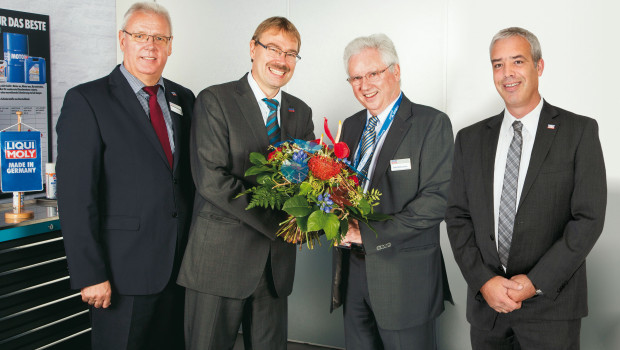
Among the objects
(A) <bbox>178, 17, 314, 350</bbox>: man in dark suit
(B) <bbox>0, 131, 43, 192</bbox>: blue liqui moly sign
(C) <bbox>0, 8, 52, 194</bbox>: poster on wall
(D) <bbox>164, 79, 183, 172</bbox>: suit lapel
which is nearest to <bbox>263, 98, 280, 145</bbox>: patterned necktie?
(A) <bbox>178, 17, 314, 350</bbox>: man in dark suit

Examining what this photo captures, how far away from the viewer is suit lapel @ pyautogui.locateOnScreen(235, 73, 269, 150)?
7.89ft

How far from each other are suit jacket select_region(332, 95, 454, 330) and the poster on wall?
272 cm

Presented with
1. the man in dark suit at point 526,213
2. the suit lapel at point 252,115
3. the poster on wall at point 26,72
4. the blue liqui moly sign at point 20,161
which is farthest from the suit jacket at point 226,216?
the poster on wall at point 26,72

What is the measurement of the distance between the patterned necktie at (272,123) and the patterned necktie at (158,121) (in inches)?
20.6

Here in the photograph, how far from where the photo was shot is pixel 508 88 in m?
2.16

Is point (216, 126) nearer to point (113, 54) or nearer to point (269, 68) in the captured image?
point (269, 68)

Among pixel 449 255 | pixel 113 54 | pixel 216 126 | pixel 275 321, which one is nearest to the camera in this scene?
pixel 216 126

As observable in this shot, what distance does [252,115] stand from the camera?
95.3 inches

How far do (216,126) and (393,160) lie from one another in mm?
834

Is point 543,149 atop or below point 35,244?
atop

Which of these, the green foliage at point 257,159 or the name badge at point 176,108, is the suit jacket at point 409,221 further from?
the name badge at point 176,108

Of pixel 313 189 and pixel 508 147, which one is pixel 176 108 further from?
pixel 508 147

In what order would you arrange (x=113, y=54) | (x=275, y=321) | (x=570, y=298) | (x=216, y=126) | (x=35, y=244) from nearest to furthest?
(x=570, y=298)
(x=216, y=126)
(x=275, y=321)
(x=35, y=244)
(x=113, y=54)

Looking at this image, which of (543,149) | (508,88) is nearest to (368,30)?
(508,88)
